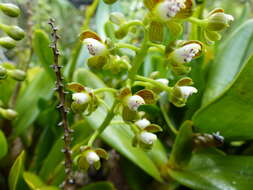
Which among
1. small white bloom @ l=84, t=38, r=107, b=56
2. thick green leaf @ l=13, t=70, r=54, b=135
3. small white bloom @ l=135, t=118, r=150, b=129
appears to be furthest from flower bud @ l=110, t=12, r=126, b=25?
thick green leaf @ l=13, t=70, r=54, b=135

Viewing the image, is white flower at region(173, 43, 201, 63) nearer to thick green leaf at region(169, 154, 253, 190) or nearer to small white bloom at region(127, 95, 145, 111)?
small white bloom at region(127, 95, 145, 111)

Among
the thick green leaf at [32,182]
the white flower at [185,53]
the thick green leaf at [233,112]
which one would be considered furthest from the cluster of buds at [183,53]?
the thick green leaf at [32,182]

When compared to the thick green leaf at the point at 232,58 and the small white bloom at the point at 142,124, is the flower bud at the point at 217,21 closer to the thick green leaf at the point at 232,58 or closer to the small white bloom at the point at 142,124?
the small white bloom at the point at 142,124

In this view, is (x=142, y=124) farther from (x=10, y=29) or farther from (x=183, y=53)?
(x=10, y=29)

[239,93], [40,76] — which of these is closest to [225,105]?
[239,93]

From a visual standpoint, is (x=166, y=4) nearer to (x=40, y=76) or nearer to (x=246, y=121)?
(x=246, y=121)

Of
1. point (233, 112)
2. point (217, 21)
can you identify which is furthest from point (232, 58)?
point (217, 21)
